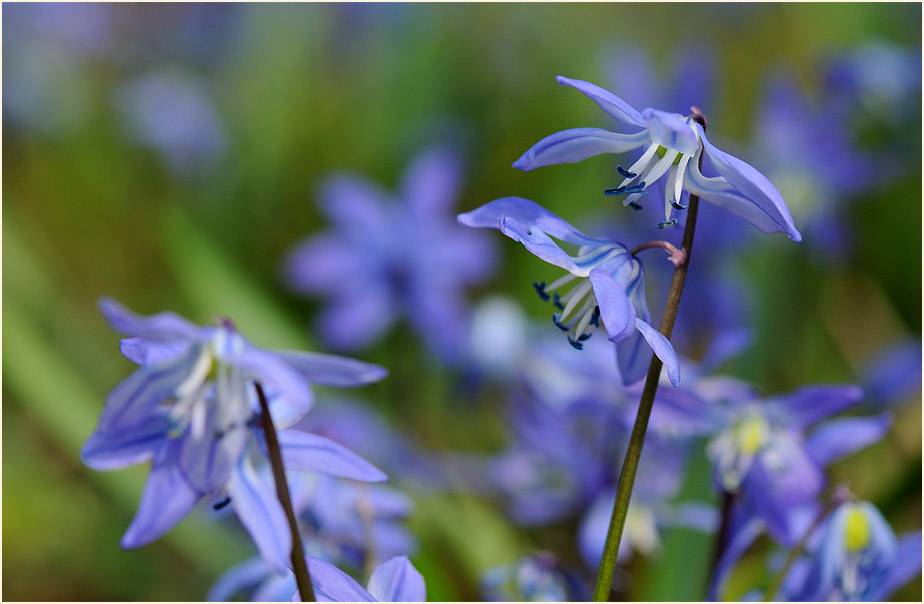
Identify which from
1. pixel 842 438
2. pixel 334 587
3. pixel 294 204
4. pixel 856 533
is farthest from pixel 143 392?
pixel 294 204

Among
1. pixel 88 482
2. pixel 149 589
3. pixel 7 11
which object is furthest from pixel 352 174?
pixel 7 11

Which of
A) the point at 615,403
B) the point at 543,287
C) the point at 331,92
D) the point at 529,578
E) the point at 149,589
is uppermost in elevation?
the point at 331,92

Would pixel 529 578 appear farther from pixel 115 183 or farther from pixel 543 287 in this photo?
pixel 115 183

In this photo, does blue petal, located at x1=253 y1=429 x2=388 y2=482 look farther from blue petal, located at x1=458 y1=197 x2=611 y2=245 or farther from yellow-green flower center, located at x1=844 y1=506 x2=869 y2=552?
yellow-green flower center, located at x1=844 y1=506 x2=869 y2=552

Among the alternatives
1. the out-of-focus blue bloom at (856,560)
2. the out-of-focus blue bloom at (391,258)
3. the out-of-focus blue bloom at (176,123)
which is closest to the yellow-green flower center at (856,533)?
the out-of-focus blue bloom at (856,560)

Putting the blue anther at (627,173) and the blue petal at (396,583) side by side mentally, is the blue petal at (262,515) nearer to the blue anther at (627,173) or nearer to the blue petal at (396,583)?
the blue petal at (396,583)

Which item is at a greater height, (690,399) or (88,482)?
(690,399)

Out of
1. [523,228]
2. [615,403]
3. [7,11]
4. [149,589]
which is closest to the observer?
[523,228]
